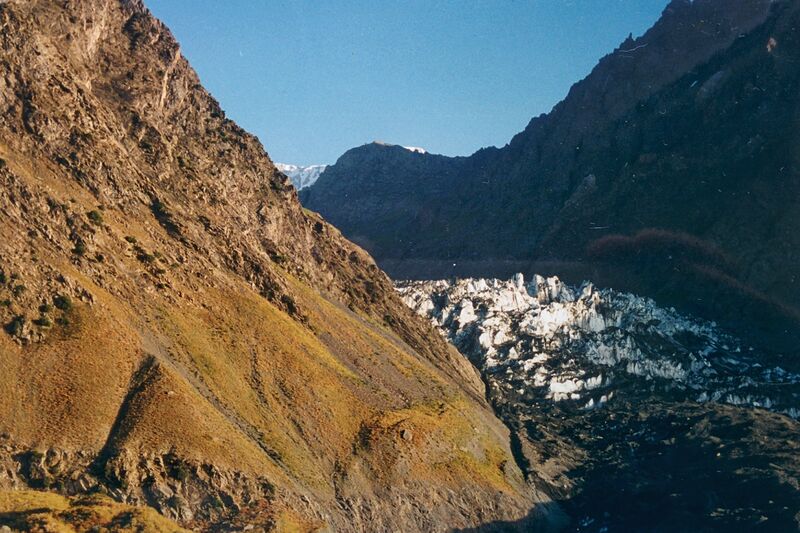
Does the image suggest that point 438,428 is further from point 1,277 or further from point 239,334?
point 1,277

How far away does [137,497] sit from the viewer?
111 m

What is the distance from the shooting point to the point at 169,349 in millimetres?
134125

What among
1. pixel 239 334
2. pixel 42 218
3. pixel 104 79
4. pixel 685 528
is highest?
pixel 104 79

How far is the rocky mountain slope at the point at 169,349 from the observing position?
11531 cm

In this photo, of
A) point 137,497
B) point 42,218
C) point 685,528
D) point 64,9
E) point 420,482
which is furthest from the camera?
point 64,9

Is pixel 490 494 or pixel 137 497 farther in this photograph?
pixel 490 494

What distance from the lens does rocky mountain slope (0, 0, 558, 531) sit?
378 ft

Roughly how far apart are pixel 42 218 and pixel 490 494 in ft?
241

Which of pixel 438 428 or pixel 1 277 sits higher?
pixel 1 277

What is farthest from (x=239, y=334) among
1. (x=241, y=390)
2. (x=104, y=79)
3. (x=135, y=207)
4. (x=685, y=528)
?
(x=685, y=528)

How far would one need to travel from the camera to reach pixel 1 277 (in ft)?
406

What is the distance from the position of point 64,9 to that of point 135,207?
1548 inches

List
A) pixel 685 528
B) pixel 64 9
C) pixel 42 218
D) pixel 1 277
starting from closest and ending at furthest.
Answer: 1. pixel 1 277
2. pixel 42 218
3. pixel 685 528
4. pixel 64 9

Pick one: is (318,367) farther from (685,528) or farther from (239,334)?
(685,528)
